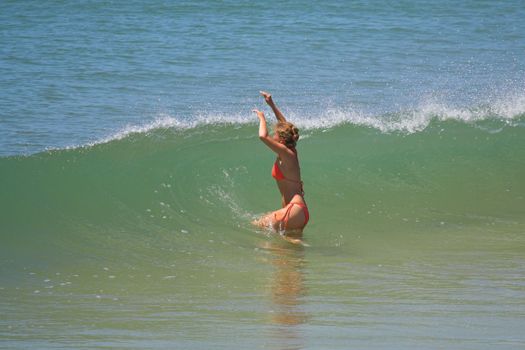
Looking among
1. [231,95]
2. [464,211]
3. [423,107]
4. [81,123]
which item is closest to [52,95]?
[81,123]

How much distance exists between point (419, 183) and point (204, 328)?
5.90 metres

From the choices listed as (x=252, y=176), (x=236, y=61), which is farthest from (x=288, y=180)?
(x=236, y=61)

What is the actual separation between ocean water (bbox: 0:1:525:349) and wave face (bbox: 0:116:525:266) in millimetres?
35

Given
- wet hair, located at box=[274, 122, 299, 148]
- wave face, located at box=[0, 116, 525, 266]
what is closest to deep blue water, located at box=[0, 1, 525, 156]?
wave face, located at box=[0, 116, 525, 266]

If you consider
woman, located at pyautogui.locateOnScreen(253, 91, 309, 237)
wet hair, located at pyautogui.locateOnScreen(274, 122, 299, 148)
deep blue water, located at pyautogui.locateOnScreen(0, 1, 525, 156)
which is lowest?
deep blue water, located at pyautogui.locateOnScreen(0, 1, 525, 156)

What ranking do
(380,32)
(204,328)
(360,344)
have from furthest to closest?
(380,32), (204,328), (360,344)

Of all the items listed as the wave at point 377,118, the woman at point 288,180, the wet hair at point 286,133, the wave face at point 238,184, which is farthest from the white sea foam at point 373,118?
the wet hair at point 286,133

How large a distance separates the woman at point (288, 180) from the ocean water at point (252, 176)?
0.68 feet

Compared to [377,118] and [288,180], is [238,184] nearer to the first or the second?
[288,180]

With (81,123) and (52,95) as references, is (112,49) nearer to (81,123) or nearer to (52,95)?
(52,95)

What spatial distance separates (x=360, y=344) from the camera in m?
5.54

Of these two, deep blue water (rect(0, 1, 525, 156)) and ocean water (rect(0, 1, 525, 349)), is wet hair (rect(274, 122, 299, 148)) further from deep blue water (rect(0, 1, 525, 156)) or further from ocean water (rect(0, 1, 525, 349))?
deep blue water (rect(0, 1, 525, 156))

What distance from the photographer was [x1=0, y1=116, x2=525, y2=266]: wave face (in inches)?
375

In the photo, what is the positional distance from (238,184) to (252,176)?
295mm
